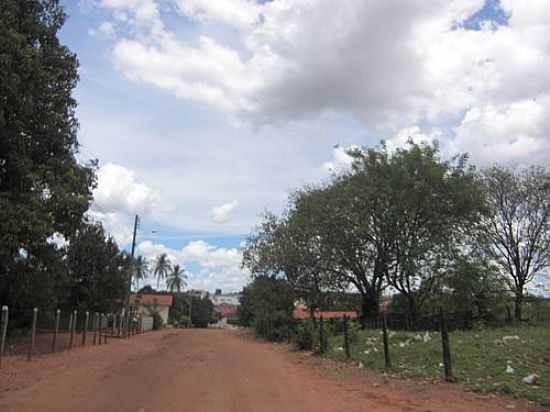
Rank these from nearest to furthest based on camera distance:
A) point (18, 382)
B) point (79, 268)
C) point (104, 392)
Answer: point (104, 392), point (18, 382), point (79, 268)

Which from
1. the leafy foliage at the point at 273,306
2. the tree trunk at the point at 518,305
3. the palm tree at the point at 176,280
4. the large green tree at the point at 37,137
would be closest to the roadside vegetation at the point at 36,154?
the large green tree at the point at 37,137

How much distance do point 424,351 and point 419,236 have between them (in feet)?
59.0

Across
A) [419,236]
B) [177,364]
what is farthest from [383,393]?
[419,236]

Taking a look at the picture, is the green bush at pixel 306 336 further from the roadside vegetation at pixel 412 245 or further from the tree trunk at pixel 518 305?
the tree trunk at pixel 518 305

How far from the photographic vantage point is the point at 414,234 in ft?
104

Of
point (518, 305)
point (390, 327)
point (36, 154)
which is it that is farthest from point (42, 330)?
point (518, 305)

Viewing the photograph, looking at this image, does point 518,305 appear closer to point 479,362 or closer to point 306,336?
point 306,336

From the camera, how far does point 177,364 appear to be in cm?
1549

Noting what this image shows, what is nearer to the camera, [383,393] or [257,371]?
[383,393]

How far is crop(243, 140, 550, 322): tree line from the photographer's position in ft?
101

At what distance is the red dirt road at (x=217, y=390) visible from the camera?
834 centimetres

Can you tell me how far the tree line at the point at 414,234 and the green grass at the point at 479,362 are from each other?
13.7 m

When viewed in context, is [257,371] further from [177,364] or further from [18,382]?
[18,382]

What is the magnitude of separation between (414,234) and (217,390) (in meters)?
23.8
